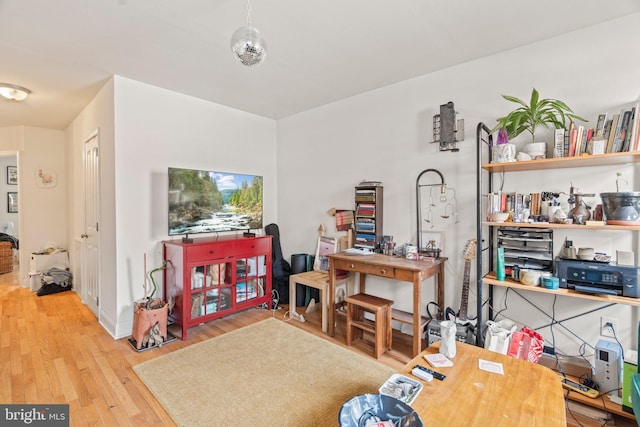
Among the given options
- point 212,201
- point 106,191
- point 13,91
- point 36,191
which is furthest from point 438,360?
point 36,191

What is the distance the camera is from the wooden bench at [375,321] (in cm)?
246

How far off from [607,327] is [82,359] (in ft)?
12.7

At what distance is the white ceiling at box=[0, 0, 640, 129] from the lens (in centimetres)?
186

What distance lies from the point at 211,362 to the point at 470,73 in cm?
320

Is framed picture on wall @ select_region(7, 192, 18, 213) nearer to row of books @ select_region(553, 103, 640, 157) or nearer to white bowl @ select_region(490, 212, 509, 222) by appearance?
white bowl @ select_region(490, 212, 509, 222)

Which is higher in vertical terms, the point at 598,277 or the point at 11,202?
the point at 11,202

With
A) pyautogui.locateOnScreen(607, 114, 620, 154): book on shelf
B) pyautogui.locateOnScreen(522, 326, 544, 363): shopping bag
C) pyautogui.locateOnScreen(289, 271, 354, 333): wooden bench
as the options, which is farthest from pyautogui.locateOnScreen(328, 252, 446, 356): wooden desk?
pyautogui.locateOnScreen(607, 114, 620, 154): book on shelf

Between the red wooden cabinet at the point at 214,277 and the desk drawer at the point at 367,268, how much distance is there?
3.62 feet

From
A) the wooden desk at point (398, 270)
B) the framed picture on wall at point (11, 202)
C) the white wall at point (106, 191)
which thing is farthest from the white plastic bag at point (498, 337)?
the framed picture on wall at point (11, 202)

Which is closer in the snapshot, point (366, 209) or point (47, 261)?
point (366, 209)

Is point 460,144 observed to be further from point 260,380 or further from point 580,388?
point 260,380

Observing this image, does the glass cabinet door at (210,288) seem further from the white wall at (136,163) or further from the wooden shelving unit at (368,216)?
the wooden shelving unit at (368,216)

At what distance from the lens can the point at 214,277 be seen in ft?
10.1

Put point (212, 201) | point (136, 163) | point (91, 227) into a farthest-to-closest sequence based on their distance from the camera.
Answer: point (91, 227) < point (212, 201) < point (136, 163)
